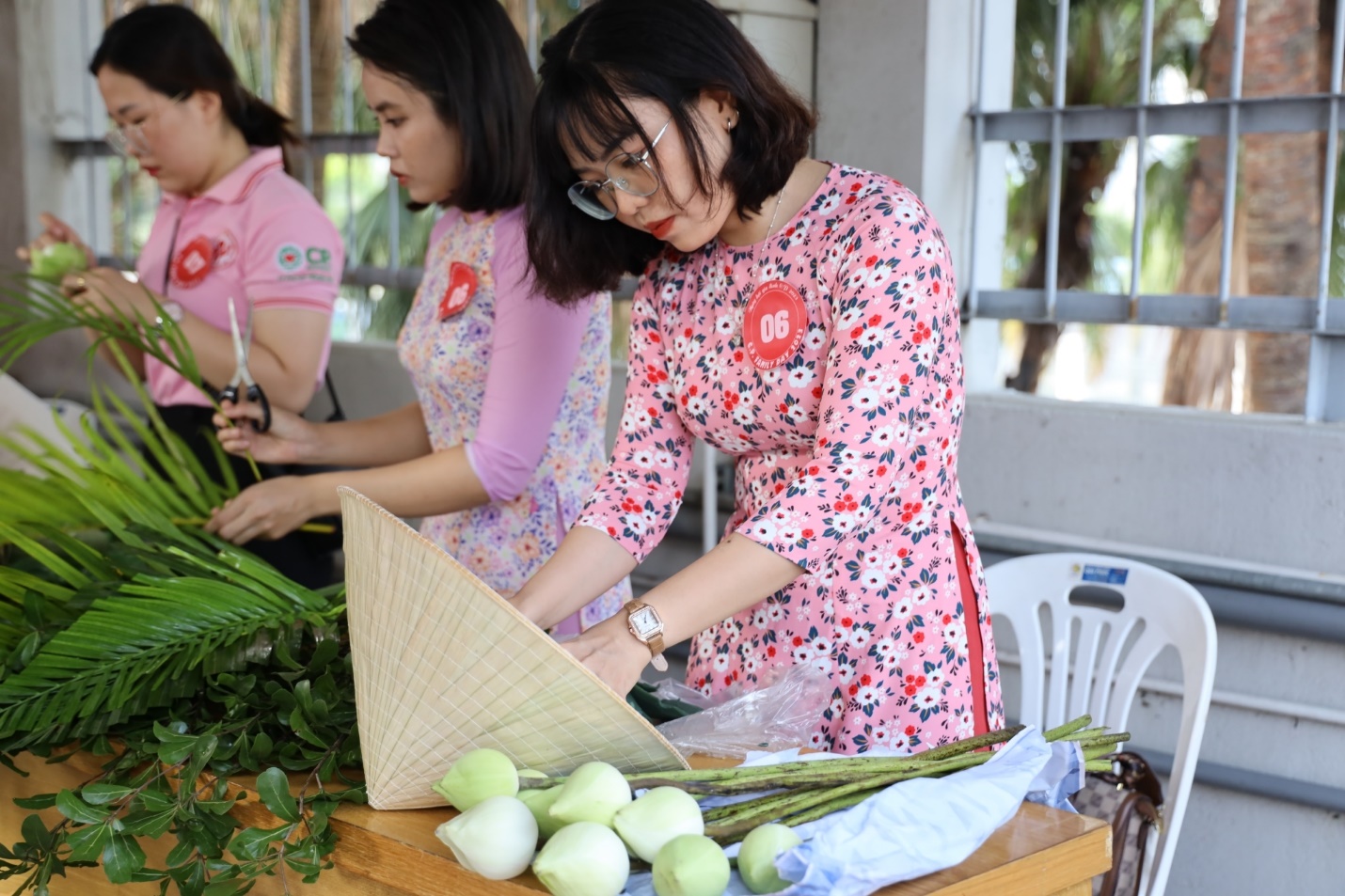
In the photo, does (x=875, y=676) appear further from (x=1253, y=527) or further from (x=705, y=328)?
(x=1253, y=527)

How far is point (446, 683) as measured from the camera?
1116 mm

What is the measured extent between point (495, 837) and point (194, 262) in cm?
179

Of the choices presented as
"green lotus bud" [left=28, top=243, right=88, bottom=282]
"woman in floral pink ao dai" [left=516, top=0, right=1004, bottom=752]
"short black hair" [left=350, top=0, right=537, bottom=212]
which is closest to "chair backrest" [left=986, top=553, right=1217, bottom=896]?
"woman in floral pink ao dai" [left=516, top=0, right=1004, bottom=752]

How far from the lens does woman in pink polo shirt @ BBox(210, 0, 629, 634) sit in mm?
1954

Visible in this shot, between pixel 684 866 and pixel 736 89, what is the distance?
0.83 metres

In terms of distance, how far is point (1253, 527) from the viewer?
2.31 m

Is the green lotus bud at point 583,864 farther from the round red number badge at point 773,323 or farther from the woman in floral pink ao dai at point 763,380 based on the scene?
→ the round red number badge at point 773,323

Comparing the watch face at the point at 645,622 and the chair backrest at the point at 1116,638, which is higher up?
the watch face at the point at 645,622

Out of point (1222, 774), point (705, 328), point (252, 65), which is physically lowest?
point (1222, 774)

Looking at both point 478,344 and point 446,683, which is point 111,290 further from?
point 446,683

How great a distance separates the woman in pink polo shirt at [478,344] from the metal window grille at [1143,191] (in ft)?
2.85

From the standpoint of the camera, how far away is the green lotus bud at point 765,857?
0.99 meters

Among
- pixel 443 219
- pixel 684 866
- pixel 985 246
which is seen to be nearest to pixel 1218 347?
pixel 985 246

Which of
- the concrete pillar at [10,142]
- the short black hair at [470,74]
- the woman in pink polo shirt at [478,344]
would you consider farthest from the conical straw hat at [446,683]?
the concrete pillar at [10,142]
